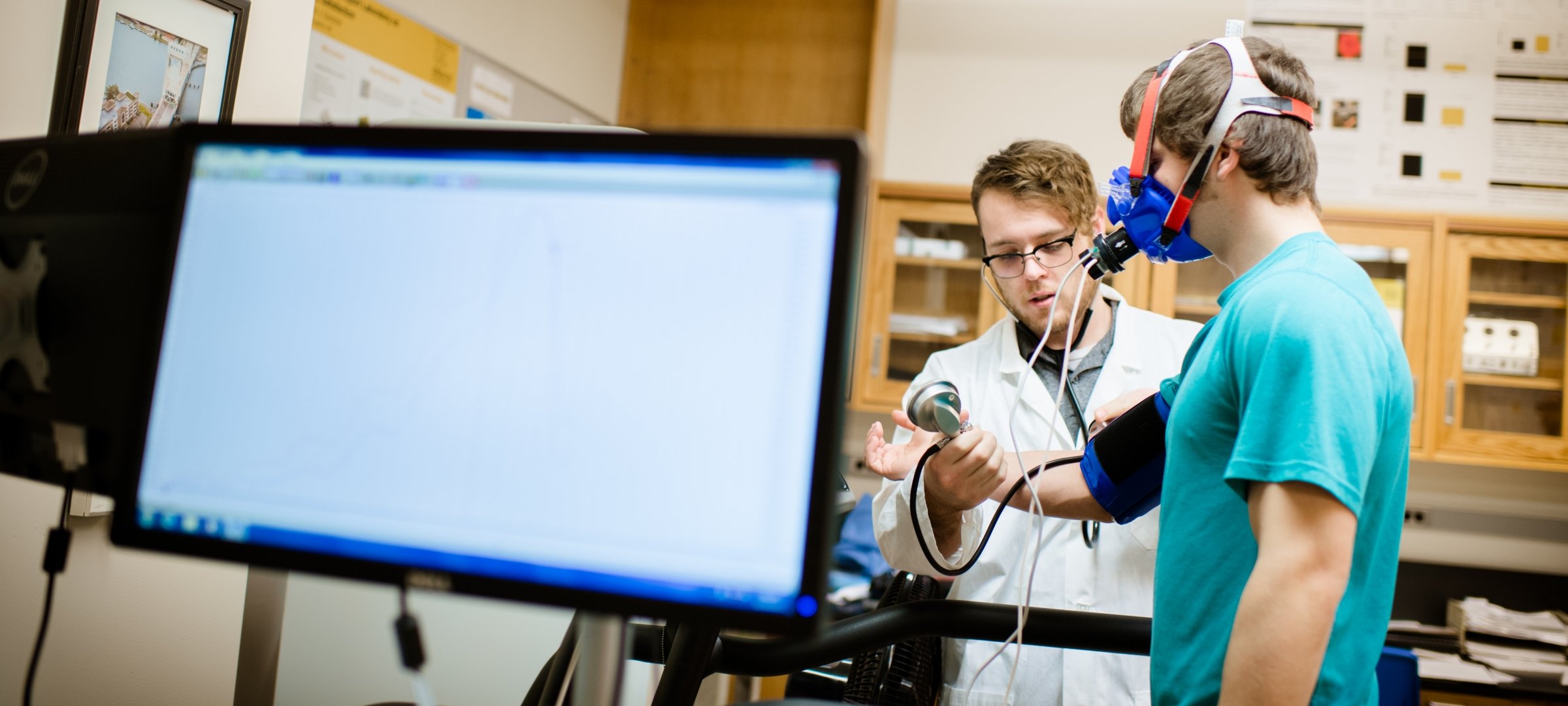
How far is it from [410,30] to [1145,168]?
2.06m

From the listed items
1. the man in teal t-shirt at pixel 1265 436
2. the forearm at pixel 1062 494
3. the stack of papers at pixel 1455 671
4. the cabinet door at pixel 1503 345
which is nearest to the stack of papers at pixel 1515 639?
the stack of papers at pixel 1455 671

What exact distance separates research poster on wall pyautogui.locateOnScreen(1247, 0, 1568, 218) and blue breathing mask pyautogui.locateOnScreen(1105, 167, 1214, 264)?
2.30 m

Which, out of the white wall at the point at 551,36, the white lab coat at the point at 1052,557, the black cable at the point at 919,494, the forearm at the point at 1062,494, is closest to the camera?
the black cable at the point at 919,494

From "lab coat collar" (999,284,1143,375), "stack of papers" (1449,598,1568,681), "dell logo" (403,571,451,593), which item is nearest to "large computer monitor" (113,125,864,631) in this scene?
"dell logo" (403,571,451,593)

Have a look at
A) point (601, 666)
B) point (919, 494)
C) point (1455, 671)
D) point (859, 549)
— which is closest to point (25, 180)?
point (601, 666)

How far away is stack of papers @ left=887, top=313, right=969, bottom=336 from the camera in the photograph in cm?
298

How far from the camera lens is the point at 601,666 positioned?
0.57m

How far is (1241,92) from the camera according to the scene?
3.00 feet

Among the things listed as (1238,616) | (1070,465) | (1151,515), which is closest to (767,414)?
(1238,616)

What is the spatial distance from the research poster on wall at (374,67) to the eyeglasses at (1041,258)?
1397mm

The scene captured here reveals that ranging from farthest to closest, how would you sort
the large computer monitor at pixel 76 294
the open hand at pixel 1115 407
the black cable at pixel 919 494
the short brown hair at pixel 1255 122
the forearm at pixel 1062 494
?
the open hand at pixel 1115 407
the forearm at pixel 1062 494
the black cable at pixel 919 494
the short brown hair at pixel 1255 122
the large computer monitor at pixel 76 294

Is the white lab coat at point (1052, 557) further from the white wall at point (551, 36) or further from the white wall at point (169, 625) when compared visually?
the white wall at point (551, 36)

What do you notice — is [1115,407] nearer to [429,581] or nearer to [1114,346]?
[1114,346]

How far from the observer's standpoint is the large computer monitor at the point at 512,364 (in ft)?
1.58
